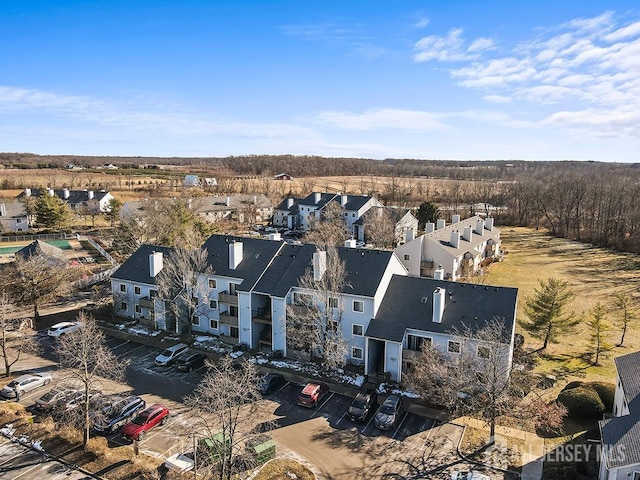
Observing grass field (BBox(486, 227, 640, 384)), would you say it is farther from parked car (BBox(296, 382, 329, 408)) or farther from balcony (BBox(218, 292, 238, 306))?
balcony (BBox(218, 292, 238, 306))

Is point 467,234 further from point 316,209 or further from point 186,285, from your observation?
point 186,285

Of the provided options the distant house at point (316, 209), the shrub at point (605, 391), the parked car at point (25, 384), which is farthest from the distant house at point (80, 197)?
the shrub at point (605, 391)

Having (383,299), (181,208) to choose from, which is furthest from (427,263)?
(181,208)

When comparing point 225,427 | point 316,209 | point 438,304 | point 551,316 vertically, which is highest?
point 316,209

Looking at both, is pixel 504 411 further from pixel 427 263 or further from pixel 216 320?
pixel 427 263

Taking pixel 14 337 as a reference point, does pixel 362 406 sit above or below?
below

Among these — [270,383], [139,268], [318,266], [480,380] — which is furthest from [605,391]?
[139,268]

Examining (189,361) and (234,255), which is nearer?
(189,361)
